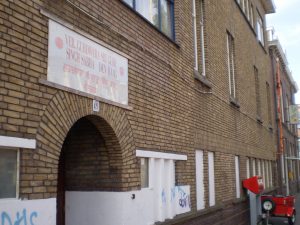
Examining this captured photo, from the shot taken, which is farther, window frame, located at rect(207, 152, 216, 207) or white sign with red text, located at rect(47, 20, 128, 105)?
window frame, located at rect(207, 152, 216, 207)

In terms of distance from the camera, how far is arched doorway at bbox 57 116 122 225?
20.2ft

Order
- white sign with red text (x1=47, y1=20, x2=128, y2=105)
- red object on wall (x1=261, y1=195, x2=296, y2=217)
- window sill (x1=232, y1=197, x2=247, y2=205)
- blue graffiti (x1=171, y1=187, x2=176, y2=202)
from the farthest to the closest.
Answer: red object on wall (x1=261, y1=195, x2=296, y2=217), window sill (x1=232, y1=197, x2=247, y2=205), blue graffiti (x1=171, y1=187, x2=176, y2=202), white sign with red text (x1=47, y1=20, x2=128, y2=105)

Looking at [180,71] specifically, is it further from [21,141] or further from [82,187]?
[21,141]

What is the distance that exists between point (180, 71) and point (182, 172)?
2.22 meters

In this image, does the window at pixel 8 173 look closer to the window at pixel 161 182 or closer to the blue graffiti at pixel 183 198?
the window at pixel 161 182

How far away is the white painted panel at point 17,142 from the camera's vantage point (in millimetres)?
3984

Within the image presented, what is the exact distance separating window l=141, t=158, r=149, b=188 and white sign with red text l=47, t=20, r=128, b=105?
126 centimetres

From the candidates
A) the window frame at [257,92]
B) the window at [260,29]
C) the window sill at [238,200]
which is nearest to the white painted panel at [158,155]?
the window sill at [238,200]

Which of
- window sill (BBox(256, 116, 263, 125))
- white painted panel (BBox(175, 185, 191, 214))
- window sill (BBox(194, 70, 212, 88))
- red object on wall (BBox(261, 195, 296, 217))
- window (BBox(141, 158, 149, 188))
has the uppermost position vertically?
window sill (BBox(194, 70, 212, 88))

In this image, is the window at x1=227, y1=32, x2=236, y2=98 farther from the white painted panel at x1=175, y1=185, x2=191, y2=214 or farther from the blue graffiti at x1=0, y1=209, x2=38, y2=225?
the blue graffiti at x1=0, y1=209, x2=38, y2=225

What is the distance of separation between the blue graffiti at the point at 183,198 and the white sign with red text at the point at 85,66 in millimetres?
2931

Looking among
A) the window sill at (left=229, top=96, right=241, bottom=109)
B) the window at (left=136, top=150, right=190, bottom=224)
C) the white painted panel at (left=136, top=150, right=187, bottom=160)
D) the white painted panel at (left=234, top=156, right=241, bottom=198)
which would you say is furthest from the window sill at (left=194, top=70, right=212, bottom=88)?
the white painted panel at (left=234, top=156, right=241, bottom=198)

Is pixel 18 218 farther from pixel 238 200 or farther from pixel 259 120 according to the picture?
pixel 259 120

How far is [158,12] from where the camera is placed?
8305mm
